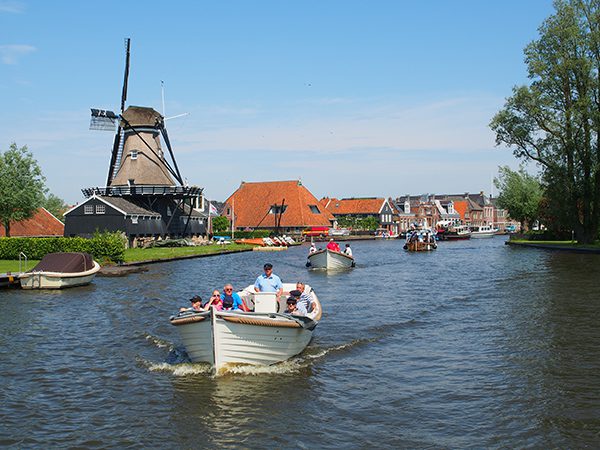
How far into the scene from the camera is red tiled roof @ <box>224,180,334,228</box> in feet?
344

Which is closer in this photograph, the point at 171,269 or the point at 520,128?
the point at 171,269

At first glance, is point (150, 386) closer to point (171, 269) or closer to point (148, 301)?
point (148, 301)

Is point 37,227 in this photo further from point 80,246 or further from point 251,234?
point 80,246

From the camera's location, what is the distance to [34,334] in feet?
64.1

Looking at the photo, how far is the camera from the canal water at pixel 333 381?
10750mm

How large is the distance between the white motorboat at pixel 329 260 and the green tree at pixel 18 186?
97.1 feet

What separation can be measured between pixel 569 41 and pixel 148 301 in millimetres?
40146

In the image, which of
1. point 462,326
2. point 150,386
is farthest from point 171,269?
point 150,386

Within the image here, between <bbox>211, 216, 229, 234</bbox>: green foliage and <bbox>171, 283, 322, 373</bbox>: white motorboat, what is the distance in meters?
89.3

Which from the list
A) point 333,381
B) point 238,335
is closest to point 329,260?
point 333,381

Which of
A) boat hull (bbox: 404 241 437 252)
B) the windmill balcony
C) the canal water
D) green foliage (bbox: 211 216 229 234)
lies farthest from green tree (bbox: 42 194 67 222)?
the canal water

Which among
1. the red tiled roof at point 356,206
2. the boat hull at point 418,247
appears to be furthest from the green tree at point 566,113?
the red tiled roof at point 356,206

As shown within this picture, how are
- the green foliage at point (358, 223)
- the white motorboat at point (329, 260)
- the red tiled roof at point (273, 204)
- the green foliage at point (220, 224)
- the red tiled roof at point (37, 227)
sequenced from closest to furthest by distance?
the white motorboat at point (329, 260) < the red tiled roof at point (37, 227) < the green foliage at point (220, 224) < the red tiled roof at point (273, 204) < the green foliage at point (358, 223)

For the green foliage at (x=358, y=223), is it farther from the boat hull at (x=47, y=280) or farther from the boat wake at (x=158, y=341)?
the boat wake at (x=158, y=341)
